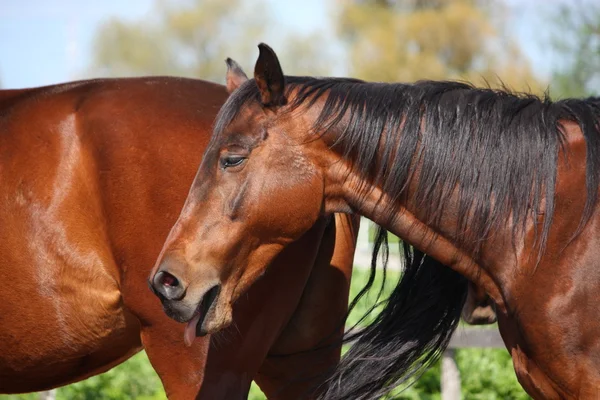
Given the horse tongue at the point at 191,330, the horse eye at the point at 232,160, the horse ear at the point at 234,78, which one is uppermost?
the horse ear at the point at 234,78

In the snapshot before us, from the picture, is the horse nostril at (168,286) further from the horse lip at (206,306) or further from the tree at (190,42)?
the tree at (190,42)

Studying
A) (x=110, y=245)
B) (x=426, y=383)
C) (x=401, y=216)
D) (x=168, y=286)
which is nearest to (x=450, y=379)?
(x=426, y=383)

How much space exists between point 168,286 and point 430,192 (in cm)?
105

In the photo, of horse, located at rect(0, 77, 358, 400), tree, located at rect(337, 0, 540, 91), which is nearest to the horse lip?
horse, located at rect(0, 77, 358, 400)

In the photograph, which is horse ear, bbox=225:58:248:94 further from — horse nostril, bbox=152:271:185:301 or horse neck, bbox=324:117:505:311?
horse nostril, bbox=152:271:185:301

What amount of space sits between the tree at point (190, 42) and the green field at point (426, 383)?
3326cm

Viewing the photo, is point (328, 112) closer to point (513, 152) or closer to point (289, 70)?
point (513, 152)

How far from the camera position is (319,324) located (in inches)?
154

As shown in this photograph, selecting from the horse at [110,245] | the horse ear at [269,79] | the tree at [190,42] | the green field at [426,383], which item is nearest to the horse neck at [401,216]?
the horse ear at [269,79]

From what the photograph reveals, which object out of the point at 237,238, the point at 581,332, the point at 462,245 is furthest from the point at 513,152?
the point at 237,238

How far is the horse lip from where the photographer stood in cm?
307

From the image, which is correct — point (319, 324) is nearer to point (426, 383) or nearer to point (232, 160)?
point (232, 160)

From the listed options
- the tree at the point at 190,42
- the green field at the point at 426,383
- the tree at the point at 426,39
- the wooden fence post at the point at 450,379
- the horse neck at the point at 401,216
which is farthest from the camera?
the tree at the point at 190,42

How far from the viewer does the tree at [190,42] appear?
134ft
